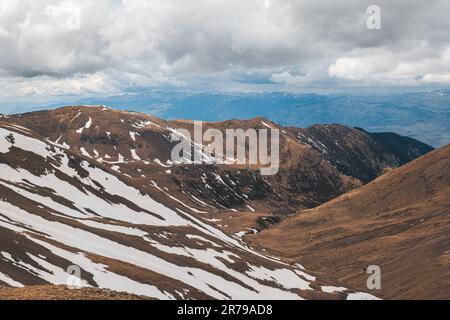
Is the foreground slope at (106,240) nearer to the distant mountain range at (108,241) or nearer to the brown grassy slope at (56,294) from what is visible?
the distant mountain range at (108,241)

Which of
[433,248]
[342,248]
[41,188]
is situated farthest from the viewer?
[342,248]

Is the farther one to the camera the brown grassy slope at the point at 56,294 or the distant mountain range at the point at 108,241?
the distant mountain range at the point at 108,241

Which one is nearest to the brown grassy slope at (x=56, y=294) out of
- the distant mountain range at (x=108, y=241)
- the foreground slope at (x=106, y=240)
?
the distant mountain range at (x=108, y=241)

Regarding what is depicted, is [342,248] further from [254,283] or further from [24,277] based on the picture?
[24,277]
